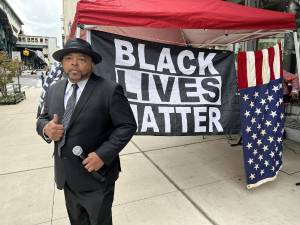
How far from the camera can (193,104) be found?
3615 millimetres

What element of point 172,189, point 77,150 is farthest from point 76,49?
point 172,189

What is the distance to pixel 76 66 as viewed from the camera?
2.06 m

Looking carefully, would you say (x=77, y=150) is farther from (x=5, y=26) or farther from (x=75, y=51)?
(x=5, y=26)

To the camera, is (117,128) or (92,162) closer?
(92,162)

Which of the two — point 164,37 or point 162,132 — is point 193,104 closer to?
point 162,132

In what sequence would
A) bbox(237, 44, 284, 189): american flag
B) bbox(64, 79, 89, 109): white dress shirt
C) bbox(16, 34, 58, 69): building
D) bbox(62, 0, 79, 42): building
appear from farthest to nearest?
bbox(16, 34, 58, 69): building, bbox(62, 0, 79, 42): building, bbox(237, 44, 284, 189): american flag, bbox(64, 79, 89, 109): white dress shirt

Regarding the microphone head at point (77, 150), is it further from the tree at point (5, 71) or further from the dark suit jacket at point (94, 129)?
the tree at point (5, 71)

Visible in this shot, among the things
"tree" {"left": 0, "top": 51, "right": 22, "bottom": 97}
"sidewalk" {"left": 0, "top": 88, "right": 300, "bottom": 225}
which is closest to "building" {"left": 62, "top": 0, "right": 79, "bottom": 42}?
"tree" {"left": 0, "top": 51, "right": 22, "bottom": 97}

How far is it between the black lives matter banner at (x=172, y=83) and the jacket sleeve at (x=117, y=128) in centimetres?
130

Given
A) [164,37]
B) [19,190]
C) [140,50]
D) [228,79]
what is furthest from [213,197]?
[164,37]

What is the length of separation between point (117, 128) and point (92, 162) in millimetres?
304

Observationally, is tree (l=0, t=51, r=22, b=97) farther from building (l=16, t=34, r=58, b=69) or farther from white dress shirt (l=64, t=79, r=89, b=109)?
building (l=16, t=34, r=58, b=69)

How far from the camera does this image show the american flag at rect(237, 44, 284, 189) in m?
3.57

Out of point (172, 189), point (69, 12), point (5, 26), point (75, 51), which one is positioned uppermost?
point (5, 26)
